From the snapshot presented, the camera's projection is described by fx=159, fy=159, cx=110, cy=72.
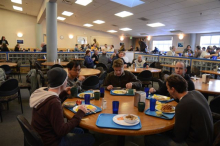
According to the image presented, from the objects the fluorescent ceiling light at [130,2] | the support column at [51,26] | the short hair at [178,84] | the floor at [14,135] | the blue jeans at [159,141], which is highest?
the fluorescent ceiling light at [130,2]

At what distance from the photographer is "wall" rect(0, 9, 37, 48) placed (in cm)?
1246

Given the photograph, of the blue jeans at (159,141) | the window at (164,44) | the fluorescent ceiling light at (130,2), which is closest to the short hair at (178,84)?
the blue jeans at (159,141)

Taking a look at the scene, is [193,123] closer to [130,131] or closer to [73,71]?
[130,131]

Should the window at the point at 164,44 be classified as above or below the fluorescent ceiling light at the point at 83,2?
below

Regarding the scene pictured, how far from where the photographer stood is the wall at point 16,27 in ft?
40.9

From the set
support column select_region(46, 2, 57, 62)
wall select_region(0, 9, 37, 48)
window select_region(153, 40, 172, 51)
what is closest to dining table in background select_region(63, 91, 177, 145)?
support column select_region(46, 2, 57, 62)

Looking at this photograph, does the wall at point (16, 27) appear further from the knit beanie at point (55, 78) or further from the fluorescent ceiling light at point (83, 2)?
→ the knit beanie at point (55, 78)

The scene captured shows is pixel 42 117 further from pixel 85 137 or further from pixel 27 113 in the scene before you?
pixel 27 113

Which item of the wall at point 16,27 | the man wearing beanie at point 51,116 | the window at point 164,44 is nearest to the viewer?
the man wearing beanie at point 51,116

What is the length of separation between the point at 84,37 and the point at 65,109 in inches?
573

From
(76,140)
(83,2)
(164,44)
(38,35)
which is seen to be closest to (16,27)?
(38,35)

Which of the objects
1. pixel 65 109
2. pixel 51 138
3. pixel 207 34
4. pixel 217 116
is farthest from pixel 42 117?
pixel 207 34

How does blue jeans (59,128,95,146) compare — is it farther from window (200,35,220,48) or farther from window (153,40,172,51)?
window (153,40,172,51)

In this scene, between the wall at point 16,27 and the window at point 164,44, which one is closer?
the wall at point 16,27
